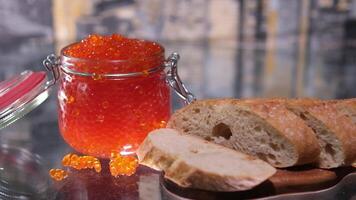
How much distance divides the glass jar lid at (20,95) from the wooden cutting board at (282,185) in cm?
37

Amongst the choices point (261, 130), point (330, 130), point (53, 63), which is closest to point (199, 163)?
point (261, 130)

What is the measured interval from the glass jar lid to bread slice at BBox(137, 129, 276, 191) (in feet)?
0.92

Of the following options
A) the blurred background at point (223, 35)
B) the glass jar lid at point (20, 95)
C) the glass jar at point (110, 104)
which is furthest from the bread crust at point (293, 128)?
the blurred background at point (223, 35)

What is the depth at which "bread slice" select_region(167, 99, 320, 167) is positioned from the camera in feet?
3.06

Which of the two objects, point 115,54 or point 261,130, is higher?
point 115,54

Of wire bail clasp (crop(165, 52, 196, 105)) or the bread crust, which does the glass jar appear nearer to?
wire bail clasp (crop(165, 52, 196, 105))

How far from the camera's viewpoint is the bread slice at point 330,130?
3.18 ft

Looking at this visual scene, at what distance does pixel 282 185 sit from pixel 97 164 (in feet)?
1.06

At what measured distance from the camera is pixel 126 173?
3.25 ft

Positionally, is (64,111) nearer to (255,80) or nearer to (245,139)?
(245,139)

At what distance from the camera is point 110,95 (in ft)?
3.34

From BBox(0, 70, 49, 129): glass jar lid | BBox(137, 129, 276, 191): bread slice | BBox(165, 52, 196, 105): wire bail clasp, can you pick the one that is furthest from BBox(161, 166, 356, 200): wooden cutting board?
BBox(0, 70, 49, 129): glass jar lid

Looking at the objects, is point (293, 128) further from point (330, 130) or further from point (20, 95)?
point (20, 95)

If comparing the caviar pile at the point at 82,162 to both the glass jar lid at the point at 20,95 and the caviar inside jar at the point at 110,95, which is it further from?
the glass jar lid at the point at 20,95
